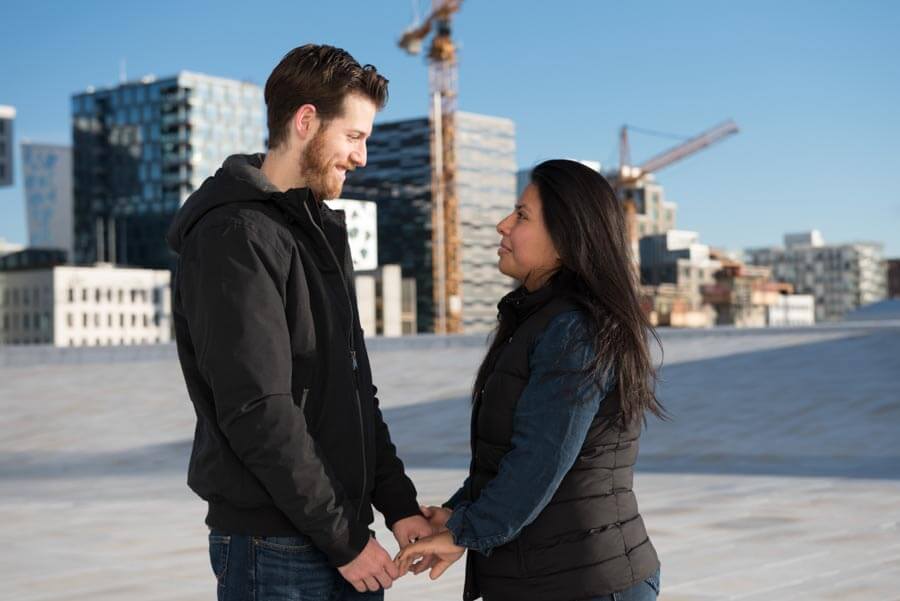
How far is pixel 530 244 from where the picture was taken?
3.09 meters

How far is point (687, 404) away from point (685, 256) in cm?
13837

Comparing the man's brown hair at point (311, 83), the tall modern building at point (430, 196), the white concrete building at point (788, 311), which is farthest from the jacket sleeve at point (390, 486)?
the white concrete building at point (788, 311)

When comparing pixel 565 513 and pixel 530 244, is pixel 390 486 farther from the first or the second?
pixel 530 244

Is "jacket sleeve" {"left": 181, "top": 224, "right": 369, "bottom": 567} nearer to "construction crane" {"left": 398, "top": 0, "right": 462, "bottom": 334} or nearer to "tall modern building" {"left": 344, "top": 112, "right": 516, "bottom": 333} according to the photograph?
"construction crane" {"left": 398, "top": 0, "right": 462, "bottom": 334}

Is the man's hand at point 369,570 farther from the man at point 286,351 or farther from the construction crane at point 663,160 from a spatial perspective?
the construction crane at point 663,160

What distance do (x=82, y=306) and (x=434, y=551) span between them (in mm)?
129972

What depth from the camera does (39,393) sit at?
2042cm

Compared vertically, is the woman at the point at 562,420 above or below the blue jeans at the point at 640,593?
above

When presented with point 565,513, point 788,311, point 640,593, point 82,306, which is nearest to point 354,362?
point 565,513

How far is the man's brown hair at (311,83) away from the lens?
3020 millimetres

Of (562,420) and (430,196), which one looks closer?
(562,420)

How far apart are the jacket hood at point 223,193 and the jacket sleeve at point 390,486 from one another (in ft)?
2.20

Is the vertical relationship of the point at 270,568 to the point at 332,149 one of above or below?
below

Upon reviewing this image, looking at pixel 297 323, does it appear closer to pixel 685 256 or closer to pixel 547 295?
pixel 547 295
